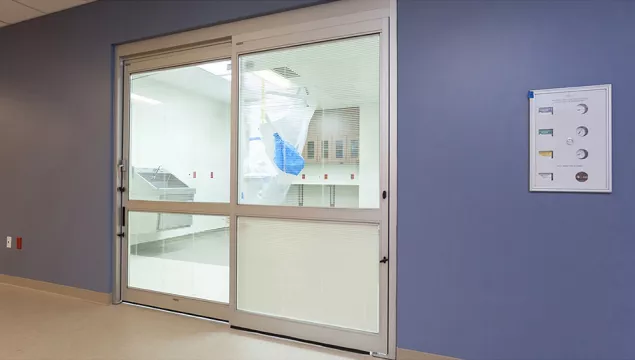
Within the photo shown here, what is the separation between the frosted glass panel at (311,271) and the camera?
247 centimetres

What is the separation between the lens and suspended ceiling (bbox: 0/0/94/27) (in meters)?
3.45

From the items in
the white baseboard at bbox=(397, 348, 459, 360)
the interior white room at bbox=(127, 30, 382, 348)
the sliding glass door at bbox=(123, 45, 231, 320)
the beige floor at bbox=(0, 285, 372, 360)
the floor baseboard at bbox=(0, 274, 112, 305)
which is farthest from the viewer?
the floor baseboard at bbox=(0, 274, 112, 305)

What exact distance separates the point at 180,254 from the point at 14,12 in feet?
10.6

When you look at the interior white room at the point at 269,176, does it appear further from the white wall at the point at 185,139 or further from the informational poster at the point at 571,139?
the informational poster at the point at 571,139

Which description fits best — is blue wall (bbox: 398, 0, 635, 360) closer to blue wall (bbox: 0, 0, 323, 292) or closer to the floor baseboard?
blue wall (bbox: 0, 0, 323, 292)

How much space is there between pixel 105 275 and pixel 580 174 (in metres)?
4.05

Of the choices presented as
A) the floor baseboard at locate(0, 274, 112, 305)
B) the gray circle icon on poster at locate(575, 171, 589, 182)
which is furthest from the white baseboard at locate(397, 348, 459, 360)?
the floor baseboard at locate(0, 274, 112, 305)

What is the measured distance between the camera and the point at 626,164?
6.12ft

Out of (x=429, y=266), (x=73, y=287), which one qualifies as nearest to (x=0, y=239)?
(x=73, y=287)

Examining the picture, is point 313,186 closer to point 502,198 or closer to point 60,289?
point 502,198

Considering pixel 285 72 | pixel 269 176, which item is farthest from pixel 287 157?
pixel 285 72

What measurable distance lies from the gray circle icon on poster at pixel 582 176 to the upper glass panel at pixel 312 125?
117 centimetres

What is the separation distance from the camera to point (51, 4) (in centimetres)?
350

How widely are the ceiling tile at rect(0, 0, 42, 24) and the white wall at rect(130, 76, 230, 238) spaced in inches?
57.3
